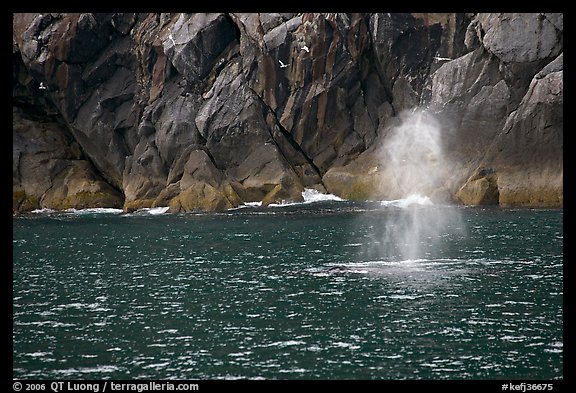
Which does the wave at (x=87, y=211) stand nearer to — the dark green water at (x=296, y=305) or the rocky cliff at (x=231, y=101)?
the rocky cliff at (x=231, y=101)

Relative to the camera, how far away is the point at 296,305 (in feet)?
119

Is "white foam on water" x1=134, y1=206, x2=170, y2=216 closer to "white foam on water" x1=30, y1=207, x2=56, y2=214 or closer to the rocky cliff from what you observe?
the rocky cliff

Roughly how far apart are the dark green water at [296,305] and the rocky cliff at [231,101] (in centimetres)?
3511

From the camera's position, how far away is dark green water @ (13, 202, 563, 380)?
87.8 feet

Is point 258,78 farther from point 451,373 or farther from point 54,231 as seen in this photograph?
point 451,373

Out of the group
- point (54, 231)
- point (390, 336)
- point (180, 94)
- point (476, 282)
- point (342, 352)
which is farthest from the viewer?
point (180, 94)

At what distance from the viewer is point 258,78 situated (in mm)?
110312

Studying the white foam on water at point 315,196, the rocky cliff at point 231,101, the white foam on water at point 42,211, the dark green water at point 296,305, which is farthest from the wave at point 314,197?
the dark green water at point 296,305

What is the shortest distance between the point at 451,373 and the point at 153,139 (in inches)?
3668

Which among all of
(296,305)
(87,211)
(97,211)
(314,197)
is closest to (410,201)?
(314,197)

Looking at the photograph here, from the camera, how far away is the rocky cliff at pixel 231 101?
9994 cm

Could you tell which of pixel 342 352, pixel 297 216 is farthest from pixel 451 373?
pixel 297 216

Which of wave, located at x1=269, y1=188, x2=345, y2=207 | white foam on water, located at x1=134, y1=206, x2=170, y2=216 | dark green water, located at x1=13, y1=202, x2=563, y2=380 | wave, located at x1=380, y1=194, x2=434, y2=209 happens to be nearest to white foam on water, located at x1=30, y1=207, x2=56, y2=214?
white foam on water, located at x1=134, y1=206, x2=170, y2=216

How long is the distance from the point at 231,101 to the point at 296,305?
251 feet
